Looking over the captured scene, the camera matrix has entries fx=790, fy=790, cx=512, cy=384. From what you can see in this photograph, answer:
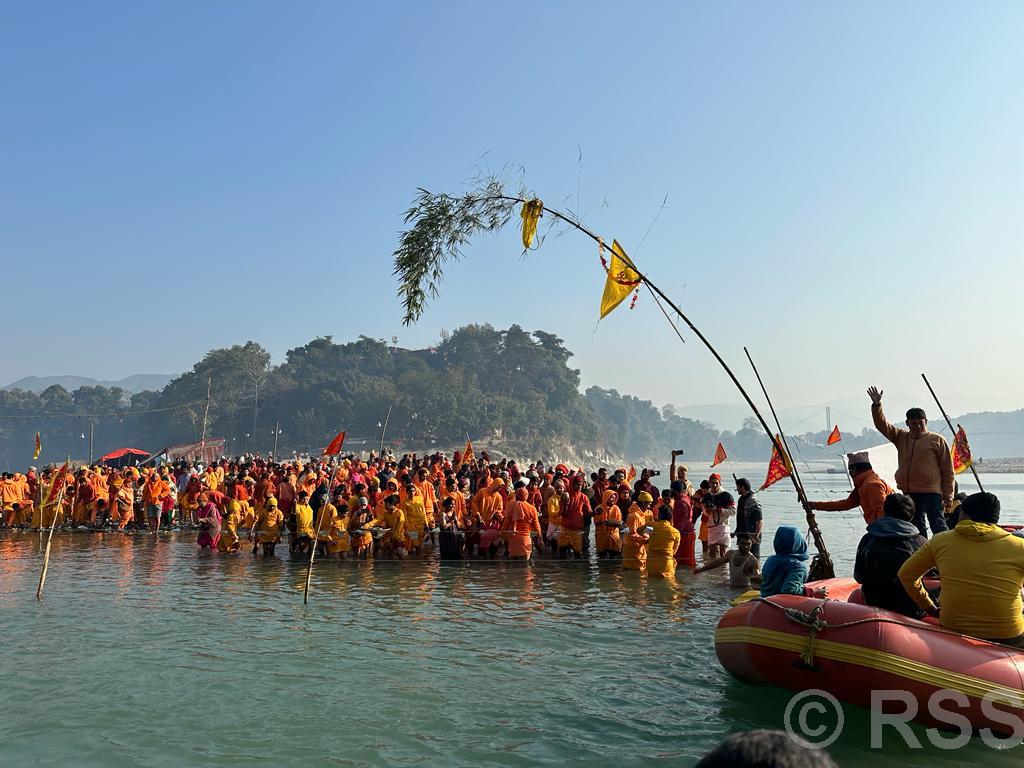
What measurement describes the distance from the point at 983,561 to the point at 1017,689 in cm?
A: 90

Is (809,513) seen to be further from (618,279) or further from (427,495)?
(427,495)

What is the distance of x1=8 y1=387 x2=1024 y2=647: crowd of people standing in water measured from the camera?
5898mm

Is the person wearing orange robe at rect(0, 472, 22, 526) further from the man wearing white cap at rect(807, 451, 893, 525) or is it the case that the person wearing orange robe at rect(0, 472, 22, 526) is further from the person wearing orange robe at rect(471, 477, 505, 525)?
the man wearing white cap at rect(807, 451, 893, 525)

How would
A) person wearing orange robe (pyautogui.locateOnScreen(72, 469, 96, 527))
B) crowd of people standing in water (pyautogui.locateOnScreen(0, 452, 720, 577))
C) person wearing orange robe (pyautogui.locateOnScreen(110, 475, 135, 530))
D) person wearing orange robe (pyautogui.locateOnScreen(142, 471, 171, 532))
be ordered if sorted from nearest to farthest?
crowd of people standing in water (pyautogui.locateOnScreen(0, 452, 720, 577))
person wearing orange robe (pyautogui.locateOnScreen(110, 475, 135, 530))
person wearing orange robe (pyautogui.locateOnScreen(142, 471, 171, 532))
person wearing orange robe (pyautogui.locateOnScreen(72, 469, 96, 527))

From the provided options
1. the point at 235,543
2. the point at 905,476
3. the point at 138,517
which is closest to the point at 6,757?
the point at 905,476

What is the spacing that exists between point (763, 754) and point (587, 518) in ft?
47.7

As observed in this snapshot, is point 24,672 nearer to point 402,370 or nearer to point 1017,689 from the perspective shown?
point 1017,689

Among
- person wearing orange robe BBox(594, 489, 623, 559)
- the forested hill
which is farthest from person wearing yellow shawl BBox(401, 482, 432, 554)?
the forested hill

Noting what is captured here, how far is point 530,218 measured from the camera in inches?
437

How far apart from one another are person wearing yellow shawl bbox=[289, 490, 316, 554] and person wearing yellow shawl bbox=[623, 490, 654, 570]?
20.1ft

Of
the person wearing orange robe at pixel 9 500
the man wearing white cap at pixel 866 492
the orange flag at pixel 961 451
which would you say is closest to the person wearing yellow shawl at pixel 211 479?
the person wearing orange robe at pixel 9 500

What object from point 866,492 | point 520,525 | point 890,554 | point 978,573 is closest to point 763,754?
point 978,573

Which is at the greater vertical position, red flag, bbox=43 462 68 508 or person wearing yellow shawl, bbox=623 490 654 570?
red flag, bbox=43 462 68 508

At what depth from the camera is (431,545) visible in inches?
658
